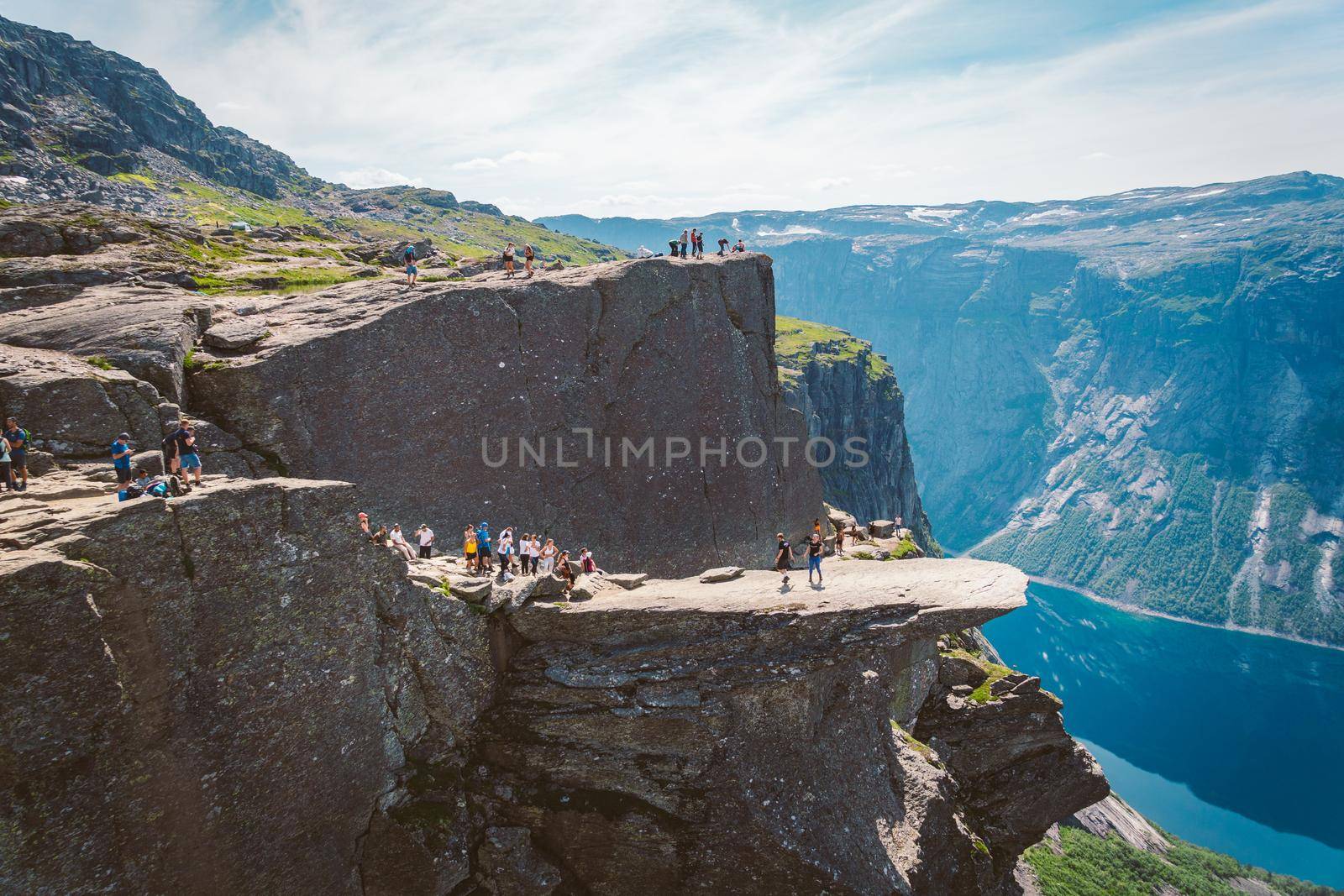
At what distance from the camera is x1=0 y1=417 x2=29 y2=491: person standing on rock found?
18.5 meters

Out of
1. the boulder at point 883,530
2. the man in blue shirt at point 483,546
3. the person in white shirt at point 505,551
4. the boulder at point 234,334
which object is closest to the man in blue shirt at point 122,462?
the boulder at point 234,334

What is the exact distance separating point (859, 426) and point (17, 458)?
6326 inches

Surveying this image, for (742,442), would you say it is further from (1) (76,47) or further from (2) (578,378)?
(1) (76,47)

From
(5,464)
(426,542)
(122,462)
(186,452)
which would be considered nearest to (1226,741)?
(426,542)

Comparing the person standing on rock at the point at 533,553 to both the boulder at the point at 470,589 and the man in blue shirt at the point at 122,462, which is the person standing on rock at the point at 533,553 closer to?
the boulder at the point at 470,589

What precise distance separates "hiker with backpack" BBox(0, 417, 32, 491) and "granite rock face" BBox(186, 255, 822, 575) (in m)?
6.66

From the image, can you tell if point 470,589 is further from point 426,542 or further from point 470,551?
point 426,542

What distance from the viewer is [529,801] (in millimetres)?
22000

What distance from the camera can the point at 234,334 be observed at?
26719mm

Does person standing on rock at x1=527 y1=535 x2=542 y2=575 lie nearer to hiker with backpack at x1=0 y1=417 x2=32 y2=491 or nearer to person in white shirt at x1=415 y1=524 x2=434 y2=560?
person in white shirt at x1=415 y1=524 x2=434 y2=560

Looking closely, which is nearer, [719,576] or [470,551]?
[470,551]

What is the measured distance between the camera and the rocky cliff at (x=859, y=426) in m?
142

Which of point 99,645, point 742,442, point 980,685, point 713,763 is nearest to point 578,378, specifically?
point 742,442

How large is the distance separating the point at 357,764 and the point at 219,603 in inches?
236
